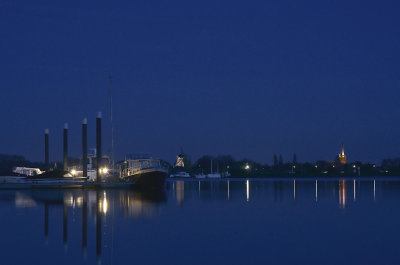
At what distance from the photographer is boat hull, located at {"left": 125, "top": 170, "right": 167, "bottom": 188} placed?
7519 centimetres

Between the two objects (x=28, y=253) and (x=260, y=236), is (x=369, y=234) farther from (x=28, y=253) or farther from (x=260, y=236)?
(x=28, y=253)

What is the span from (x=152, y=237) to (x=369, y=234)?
10766 millimetres

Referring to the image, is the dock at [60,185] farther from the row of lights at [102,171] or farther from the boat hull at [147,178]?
the row of lights at [102,171]

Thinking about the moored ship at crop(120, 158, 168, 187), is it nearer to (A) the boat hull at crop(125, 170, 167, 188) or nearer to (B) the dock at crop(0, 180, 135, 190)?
(A) the boat hull at crop(125, 170, 167, 188)

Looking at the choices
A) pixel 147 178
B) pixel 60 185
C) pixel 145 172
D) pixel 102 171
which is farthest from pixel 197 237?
pixel 102 171

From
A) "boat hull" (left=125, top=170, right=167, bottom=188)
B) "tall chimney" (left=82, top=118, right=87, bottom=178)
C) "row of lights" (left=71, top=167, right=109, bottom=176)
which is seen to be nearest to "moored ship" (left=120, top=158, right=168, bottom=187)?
"boat hull" (left=125, top=170, right=167, bottom=188)

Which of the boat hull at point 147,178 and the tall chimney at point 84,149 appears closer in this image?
the boat hull at point 147,178

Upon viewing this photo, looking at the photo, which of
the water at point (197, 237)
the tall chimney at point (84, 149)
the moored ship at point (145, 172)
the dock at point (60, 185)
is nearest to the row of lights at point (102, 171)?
the moored ship at point (145, 172)

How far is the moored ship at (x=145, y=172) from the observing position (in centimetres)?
7531

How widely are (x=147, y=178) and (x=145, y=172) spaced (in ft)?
3.10

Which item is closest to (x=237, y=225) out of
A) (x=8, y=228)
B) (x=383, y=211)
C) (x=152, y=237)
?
(x=152, y=237)

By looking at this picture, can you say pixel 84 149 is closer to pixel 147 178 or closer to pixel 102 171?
pixel 102 171

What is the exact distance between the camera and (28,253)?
2036 cm

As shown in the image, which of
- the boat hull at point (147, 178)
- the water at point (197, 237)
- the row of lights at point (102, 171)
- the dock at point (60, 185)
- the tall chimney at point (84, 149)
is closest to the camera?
the water at point (197, 237)
